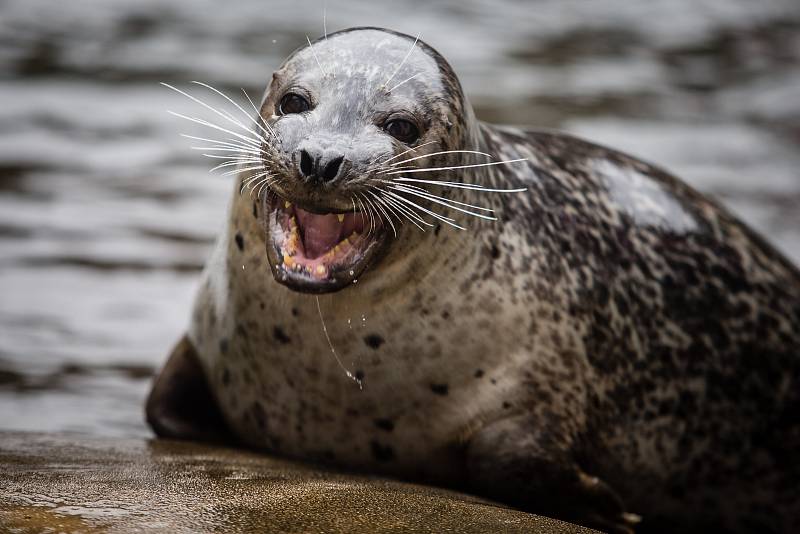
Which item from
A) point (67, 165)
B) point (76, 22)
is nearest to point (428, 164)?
point (67, 165)

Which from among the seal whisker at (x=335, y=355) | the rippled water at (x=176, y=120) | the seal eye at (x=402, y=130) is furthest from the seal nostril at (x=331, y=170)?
the rippled water at (x=176, y=120)

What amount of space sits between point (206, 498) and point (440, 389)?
37.5 inches

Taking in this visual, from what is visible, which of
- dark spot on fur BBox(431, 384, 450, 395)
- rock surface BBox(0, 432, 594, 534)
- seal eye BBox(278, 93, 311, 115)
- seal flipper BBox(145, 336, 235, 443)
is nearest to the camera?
rock surface BBox(0, 432, 594, 534)

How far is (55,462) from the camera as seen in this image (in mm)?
3326

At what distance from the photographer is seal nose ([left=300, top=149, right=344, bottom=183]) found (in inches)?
124

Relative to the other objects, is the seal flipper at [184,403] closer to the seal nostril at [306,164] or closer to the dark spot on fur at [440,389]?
the dark spot on fur at [440,389]

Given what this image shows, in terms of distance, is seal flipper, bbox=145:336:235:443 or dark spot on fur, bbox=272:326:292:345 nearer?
dark spot on fur, bbox=272:326:292:345

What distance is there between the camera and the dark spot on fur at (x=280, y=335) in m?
3.67

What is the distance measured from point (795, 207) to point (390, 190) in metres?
4.92

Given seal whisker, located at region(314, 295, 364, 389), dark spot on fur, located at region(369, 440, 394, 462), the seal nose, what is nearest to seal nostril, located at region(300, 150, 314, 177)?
the seal nose

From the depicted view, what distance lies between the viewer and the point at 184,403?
13.5 ft

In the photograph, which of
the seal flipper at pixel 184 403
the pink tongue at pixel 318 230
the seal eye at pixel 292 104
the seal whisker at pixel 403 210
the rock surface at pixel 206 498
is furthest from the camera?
the seal flipper at pixel 184 403

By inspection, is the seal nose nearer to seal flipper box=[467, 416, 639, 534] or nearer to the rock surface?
the rock surface

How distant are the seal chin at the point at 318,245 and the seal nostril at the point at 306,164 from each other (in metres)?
0.10
